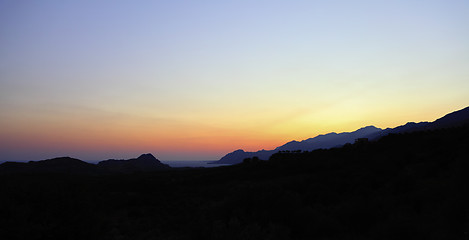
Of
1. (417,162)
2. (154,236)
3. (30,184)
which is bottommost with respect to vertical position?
(154,236)

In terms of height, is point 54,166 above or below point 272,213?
above

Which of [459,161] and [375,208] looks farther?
[375,208]

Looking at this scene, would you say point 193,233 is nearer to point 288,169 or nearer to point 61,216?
point 61,216

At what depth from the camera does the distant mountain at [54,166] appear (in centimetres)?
6479

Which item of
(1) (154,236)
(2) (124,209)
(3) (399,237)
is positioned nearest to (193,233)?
(1) (154,236)

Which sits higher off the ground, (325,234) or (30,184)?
(30,184)

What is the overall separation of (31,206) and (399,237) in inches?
497

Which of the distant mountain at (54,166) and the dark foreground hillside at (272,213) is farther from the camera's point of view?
the distant mountain at (54,166)

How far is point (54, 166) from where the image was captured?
233 feet

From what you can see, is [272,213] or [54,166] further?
[54,166]

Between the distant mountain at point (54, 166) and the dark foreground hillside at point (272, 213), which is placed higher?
the distant mountain at point (54, 166)

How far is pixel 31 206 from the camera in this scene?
9406 mm

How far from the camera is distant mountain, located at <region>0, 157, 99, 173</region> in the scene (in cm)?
6479

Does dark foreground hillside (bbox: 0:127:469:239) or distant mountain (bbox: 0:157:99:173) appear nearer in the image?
dark foreground hillside (bbox: 0:127:469:239)
